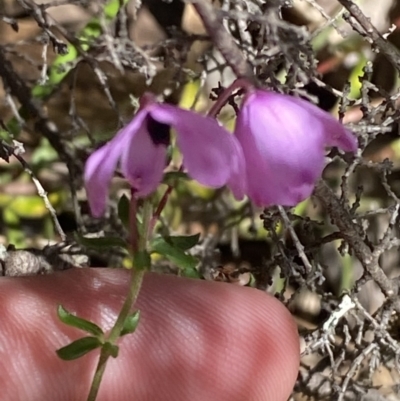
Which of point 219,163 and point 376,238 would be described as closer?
point 219,163

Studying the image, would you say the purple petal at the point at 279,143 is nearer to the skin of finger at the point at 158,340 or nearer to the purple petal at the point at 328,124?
the purple petal at the point at 328,124

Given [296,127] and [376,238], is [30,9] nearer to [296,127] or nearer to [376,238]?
[296,127]

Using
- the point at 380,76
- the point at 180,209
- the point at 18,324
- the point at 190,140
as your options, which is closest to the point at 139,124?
the point at 190,140

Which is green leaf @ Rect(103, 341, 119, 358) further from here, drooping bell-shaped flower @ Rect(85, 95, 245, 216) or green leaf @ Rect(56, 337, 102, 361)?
drooping bell-shaped flower @ Rect(85, 95, 245, 216)

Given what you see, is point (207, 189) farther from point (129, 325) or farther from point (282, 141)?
A: point (282, 141)

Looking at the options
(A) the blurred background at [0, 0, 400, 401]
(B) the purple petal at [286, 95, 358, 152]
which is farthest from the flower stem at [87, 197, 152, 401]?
(A) the blurred background at [0, 0, 400, 401]

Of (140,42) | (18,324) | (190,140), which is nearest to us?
(190,140)

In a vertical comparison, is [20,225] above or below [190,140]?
below
